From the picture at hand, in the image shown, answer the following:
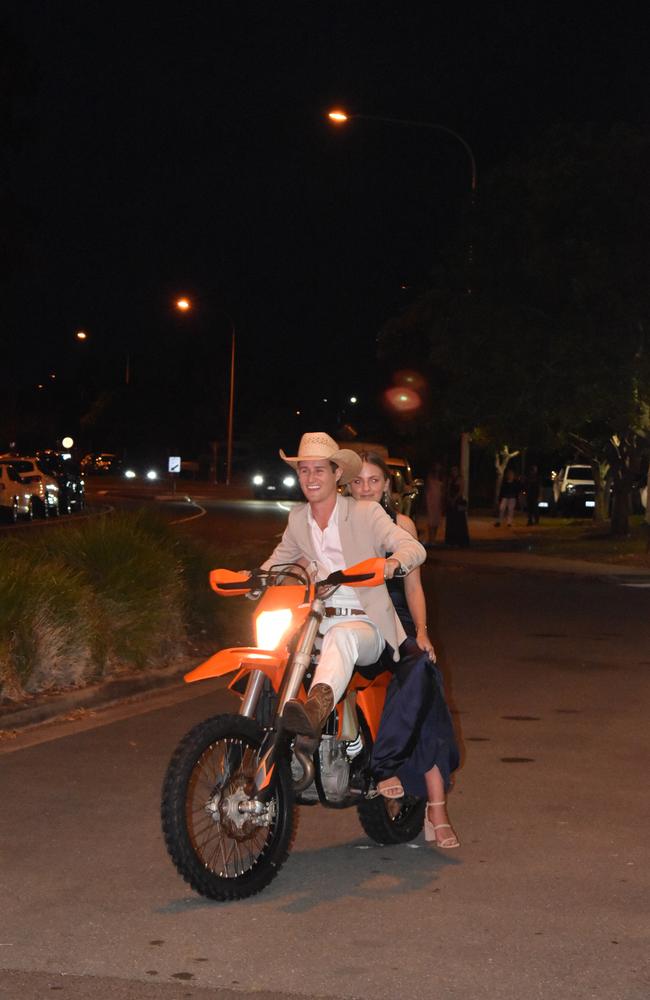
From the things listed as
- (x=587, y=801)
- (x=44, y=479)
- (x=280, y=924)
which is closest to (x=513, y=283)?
(x=44, y=479)

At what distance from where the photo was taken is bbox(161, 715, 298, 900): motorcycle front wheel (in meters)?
6.08

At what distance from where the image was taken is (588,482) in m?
53.5

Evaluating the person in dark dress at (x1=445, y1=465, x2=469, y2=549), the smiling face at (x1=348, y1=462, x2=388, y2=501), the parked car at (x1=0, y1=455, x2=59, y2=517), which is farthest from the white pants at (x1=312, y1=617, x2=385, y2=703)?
the parked car at (x1=0, y1=455, x2=59, y2=517)

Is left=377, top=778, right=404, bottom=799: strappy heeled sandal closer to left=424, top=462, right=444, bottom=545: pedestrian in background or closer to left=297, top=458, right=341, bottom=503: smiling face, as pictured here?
left=297, top=458, right=341, bottom=503: smiling face

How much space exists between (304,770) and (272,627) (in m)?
0.64

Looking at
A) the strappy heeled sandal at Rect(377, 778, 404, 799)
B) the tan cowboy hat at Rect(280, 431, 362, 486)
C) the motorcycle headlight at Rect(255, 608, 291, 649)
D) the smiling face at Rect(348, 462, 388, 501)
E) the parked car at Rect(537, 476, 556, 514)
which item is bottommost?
the strappy heeled sandal at Rect(377, 778, 404, 799)

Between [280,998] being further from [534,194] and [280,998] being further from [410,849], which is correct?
[534,194]

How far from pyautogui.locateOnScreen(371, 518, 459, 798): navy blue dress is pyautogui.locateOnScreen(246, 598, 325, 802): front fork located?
445 millimetres

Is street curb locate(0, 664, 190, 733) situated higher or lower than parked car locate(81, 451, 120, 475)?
lower

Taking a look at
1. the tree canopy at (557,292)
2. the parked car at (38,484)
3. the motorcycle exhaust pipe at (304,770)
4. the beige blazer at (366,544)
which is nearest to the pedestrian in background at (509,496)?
the tree canopy at (557,292)

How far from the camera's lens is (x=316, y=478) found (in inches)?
278

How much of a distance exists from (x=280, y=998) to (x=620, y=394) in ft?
93.4

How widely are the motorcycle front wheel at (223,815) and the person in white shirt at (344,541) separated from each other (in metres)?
0.68

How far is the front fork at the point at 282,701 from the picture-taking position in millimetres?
6352
